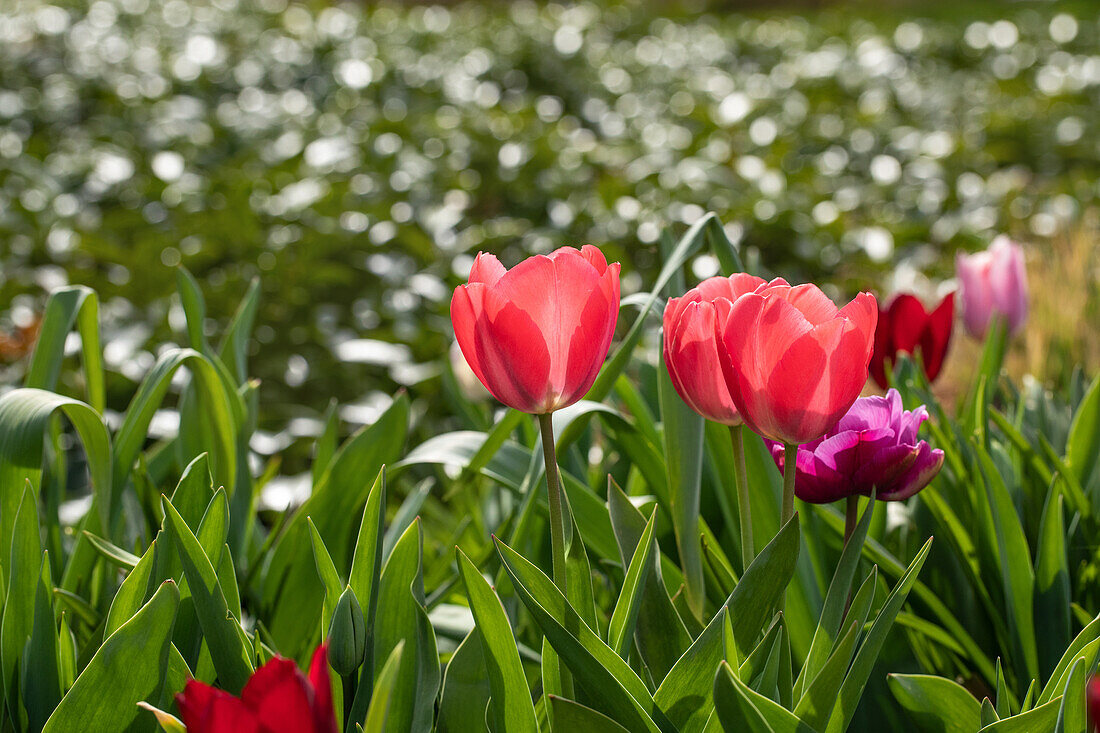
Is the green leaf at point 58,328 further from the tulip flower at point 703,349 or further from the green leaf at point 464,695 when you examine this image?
the tulip flower at point 703,349

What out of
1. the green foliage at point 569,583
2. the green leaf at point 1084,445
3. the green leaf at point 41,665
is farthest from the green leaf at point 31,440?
the green leaf at point 1084,445

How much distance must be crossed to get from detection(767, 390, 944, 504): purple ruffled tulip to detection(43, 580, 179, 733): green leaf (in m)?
0.55

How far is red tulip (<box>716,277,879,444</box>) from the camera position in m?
0.77

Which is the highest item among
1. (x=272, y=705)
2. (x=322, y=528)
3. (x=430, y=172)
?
(x=272, y=705)

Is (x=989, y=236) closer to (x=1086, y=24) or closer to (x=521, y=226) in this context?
(x=521, y=226)

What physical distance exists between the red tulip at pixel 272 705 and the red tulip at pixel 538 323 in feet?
0.94

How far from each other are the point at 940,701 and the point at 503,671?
41cm

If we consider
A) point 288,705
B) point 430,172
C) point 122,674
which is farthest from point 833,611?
point 430,172

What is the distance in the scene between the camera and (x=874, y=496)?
34.4 inches

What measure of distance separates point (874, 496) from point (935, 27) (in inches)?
321

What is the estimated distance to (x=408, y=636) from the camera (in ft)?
3.17

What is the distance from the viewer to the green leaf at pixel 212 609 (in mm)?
875

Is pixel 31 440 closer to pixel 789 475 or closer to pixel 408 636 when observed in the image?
pixel 408 636

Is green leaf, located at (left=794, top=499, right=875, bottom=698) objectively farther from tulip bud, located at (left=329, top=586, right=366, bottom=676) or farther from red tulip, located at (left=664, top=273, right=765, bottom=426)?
tulip bud, located at (left=329, top=586, right=366, bottom=676)
